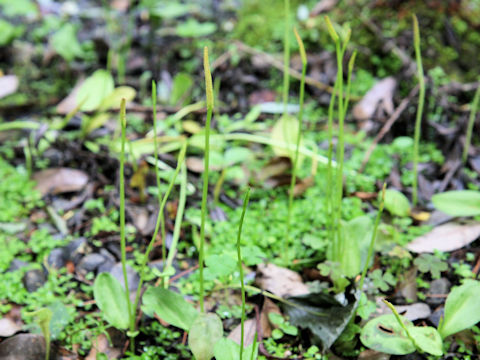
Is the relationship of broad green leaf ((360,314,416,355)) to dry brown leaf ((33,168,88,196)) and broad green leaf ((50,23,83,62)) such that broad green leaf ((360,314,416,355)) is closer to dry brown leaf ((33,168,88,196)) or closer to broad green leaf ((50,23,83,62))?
dry brown leaf ((33,168,88,196))

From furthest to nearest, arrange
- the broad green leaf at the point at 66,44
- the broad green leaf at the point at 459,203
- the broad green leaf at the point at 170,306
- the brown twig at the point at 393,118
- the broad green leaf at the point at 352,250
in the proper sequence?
the broad green leaf at the point at 66,44 → the brown twig at the point at 393,118 → the broad green leaf at the point at 459,203 → the broad green leaf at the point at 352,250 → the broad green leaf at the point at 170,306

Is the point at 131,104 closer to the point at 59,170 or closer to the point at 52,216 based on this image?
the point at 59,170

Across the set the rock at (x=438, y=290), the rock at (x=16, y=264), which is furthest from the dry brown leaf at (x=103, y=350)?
the rock at (x=438, y=290)

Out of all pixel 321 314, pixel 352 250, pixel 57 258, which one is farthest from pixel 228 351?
pixel 57 258

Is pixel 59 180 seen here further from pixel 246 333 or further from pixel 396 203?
pixel 396 203

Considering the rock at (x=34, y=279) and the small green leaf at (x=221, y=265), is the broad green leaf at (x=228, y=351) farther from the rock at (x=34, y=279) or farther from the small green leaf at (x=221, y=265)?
the rock at (x=34, y=279)

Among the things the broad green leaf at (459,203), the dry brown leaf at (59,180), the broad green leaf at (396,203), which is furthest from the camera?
the dry brown leaf at (59,180)
